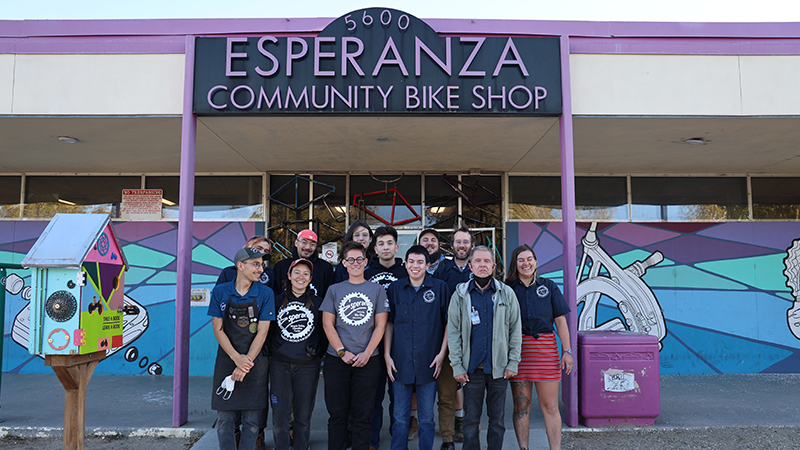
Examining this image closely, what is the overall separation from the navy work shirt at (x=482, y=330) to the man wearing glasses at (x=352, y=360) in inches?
27.8

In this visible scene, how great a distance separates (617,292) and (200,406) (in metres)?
6.16

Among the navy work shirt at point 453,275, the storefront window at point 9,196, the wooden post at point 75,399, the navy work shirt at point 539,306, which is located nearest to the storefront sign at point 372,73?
the navy work shirt at point 453,275

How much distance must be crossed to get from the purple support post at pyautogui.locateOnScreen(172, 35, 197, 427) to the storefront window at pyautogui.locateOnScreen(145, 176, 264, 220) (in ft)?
9.22

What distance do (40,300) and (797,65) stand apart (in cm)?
712

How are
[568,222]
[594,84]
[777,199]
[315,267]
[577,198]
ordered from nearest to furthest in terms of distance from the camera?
[315,267] → [568,222] → [594,84] → [777,199] → [577,198]

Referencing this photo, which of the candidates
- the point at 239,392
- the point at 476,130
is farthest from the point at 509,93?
the point at 239,392

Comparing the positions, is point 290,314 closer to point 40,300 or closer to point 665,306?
point 40,300

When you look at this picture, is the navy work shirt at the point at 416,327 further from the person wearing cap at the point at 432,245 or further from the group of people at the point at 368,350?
the person wearing cap at the point at 432,245

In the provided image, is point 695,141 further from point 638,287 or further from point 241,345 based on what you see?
point 241,345

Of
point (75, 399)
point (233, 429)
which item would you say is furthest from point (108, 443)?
point (233, 429)

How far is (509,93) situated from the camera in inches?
198

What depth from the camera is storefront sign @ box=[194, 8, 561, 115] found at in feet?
16.3

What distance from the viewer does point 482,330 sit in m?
3.81

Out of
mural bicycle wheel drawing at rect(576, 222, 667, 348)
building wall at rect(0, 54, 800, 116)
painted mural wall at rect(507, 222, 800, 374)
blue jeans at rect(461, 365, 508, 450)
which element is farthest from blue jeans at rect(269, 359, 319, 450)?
mural bicycle wheel drawing at rect(576, 222, 667, 348)
